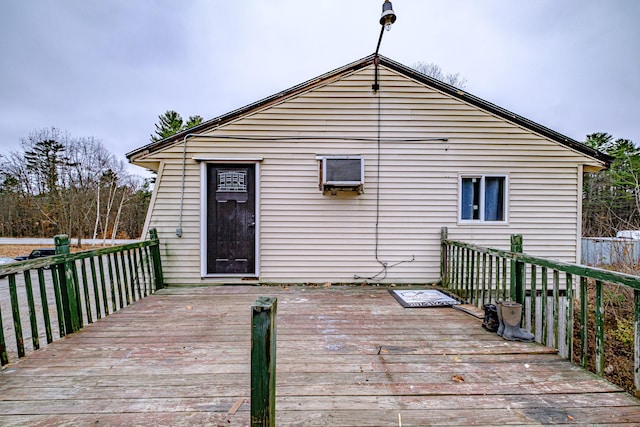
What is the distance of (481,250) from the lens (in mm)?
3525

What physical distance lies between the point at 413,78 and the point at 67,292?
556 centimetres

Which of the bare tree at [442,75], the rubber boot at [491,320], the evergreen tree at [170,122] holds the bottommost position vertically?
the rubber boot at [491,320]

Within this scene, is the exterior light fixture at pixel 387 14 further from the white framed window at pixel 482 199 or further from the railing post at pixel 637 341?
the railing post at pixel 637 341

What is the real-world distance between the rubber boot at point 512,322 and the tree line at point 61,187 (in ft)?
68.9

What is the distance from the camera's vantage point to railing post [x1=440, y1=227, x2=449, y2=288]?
15.4 feet

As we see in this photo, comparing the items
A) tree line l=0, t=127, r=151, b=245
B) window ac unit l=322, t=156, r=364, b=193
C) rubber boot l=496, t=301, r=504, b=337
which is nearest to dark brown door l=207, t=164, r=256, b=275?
window ac unit l=322, t=156, r=364, b=193

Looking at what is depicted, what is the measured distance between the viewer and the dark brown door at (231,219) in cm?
493

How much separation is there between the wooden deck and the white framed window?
2327 millimetres

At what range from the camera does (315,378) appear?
1.99 metres

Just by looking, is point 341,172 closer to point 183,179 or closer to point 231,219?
point 231,219

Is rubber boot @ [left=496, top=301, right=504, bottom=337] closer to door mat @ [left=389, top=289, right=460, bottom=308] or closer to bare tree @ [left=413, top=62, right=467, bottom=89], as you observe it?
door mat @ [left=389, top=289, right=460, bottom=308]

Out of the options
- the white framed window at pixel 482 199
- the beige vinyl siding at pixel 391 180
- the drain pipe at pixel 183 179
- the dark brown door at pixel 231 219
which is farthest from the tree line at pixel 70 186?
the drain pipe at pixel 183 179

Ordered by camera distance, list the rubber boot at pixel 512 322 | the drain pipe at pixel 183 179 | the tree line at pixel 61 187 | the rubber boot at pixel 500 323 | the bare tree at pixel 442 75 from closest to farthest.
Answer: the rubber boot at pixel 512 322 → the rubber boot at pixel 500 323 → the drain pipe at pixel 183 179 → the bare tree at pixel 442 75 → the tree line at pixel 61 187

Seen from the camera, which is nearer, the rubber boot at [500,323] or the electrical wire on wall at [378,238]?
the rubber boot at [500,323]
